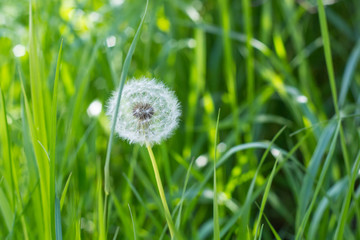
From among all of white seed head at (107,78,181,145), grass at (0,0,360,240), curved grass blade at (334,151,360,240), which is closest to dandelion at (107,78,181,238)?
white seed head at (107,78,181,145)

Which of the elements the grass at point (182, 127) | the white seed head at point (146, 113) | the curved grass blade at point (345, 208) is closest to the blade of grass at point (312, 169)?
the grass at point (182, 127)

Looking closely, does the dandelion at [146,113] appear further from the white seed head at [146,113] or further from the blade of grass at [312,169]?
the blade of grass at [312,169]

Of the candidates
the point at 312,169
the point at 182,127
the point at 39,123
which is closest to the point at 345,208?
the point at 312,169

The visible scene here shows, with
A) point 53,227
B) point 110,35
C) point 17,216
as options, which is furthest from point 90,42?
point 53,227

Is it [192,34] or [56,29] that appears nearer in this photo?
[56,29]

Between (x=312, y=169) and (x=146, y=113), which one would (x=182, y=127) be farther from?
(x=146, y=113)

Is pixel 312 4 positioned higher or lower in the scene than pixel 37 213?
higher

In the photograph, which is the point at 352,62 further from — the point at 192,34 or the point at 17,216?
the point at 17,216

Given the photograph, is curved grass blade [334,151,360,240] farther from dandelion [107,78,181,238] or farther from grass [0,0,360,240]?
dandelion [107,78,181,238]
